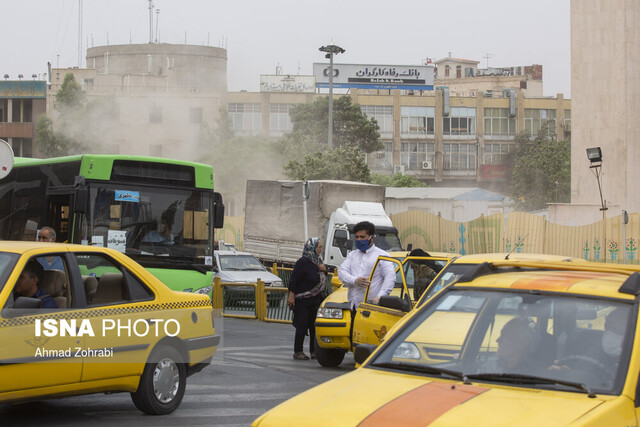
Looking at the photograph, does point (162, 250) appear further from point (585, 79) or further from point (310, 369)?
point (585, 79)

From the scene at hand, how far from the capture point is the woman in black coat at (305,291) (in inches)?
518

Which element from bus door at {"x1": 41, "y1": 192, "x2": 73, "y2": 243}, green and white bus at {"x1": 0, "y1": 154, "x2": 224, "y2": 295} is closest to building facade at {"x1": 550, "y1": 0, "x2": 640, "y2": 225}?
green and white bus at {"x1": 0, "y1": 154, "x2": 224, "y2": 295}

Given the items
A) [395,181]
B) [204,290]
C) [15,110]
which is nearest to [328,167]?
[395,181]

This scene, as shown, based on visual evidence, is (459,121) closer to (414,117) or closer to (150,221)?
(414,117)

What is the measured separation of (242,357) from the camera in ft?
44.2

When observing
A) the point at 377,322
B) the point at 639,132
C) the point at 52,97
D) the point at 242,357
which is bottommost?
the point at 242,357

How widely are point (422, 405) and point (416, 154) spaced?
3461 inches

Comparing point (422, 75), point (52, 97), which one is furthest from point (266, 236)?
point (422, 75)

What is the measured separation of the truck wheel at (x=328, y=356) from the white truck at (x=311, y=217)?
550 inches

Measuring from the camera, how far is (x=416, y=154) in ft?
299

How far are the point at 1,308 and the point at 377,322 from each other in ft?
15.0

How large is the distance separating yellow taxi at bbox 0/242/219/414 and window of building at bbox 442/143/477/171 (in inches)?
3317

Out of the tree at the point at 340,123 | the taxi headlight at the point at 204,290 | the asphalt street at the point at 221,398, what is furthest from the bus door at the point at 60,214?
the tree at the point at 340,123

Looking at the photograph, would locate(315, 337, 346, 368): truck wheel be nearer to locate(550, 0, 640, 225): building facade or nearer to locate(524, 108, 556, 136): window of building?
locate(550, 0, 640, 225): building facade
